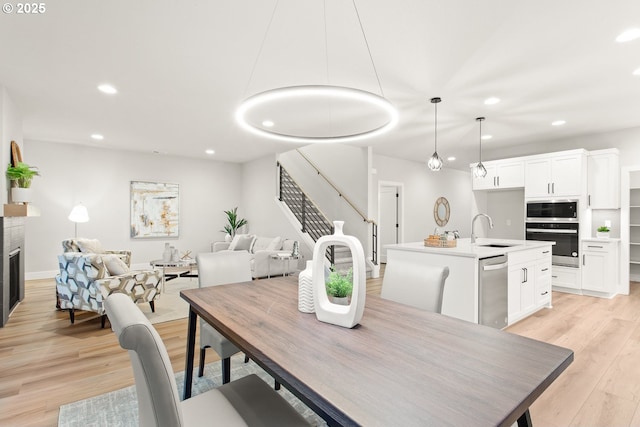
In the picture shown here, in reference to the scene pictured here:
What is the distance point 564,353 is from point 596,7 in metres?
2.37

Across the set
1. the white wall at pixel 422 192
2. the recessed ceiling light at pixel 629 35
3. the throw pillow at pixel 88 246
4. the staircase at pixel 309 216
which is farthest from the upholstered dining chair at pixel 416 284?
the white wall at pixel 422 192

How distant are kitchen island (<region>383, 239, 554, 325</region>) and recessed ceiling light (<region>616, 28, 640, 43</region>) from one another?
6.59ft

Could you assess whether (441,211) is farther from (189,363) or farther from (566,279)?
(189,363)

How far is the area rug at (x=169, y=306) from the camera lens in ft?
12.4

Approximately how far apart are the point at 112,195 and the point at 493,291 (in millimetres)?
7244

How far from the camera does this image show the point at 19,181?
382cm

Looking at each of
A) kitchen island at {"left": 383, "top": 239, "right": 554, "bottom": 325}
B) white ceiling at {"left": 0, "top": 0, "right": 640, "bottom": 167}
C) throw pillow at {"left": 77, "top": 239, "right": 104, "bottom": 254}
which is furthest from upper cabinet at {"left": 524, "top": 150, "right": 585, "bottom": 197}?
throw pillow at {"left": 77, "top": 239, "right": 104, "bottom": 254}

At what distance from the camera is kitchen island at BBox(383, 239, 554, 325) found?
3.10 m

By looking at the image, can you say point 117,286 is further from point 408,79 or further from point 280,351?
point 408,79

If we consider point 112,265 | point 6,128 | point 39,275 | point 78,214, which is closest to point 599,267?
point 112,265

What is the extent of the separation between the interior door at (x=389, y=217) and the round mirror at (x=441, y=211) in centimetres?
136

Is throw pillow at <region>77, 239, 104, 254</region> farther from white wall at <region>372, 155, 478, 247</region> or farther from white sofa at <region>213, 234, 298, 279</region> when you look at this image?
white wall at <region>372, 155, 478, 247</region>

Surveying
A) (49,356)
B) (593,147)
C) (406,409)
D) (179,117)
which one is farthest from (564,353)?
(593,147)

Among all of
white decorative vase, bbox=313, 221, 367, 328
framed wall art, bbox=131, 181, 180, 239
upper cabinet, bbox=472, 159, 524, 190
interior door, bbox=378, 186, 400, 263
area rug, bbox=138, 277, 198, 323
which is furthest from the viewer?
interior door, bbox=378, 186, 400, 263
